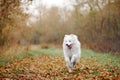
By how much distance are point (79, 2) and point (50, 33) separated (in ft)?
47.4

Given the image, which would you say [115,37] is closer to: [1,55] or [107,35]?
[107,35]

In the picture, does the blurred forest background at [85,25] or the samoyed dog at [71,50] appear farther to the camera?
the blurred forest background at [85,25]

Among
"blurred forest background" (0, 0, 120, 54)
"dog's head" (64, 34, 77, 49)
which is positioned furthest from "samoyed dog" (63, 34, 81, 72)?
"blurred forest background" (0, 0, 120, 54)

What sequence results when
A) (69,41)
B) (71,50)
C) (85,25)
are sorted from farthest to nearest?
(85,25)
(71,50)
(69,41)

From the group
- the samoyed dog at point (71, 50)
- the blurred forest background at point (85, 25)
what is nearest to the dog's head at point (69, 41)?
the samoyed dog at point (71, 50)

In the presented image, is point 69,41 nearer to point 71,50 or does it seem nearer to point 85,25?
point 71,50

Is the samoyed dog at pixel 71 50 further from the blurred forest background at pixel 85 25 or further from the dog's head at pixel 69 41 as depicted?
the blurred forest background at pixel 85 25

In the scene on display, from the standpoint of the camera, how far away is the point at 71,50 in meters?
11.0

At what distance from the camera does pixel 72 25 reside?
3100cm

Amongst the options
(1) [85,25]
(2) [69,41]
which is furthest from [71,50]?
(1) [85,25]

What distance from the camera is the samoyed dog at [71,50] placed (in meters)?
10.8

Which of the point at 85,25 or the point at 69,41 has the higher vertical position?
the point at 69,41

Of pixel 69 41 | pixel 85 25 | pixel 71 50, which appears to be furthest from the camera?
pixel 85 25

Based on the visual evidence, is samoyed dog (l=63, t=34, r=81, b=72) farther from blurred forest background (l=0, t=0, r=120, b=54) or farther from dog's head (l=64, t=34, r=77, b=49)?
blurred forest background (l=0, t=0, r=120, b=54)
